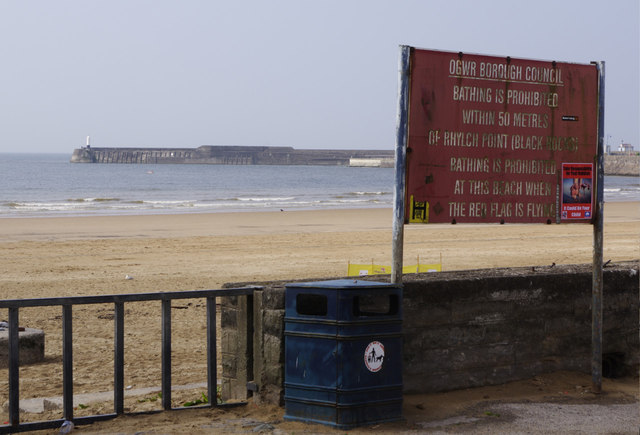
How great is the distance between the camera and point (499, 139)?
6.95m

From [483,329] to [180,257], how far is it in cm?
1412

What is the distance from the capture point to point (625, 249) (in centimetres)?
2153

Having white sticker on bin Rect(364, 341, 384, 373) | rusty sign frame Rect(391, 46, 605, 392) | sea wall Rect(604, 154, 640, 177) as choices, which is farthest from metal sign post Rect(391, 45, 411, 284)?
sea wall Rect(604, 154, 640, 177)

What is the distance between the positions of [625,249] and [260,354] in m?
17.2

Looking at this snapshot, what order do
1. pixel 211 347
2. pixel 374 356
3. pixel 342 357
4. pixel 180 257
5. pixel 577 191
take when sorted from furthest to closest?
pixel 180 257 → pixel 577 191 → pixel 211 347 → pixel 374 356 → pixel 342 357

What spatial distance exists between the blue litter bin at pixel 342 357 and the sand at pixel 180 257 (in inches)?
76.3

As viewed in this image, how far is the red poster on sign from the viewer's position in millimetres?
7191

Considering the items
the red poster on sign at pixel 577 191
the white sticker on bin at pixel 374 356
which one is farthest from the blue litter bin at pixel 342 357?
the red poster on sign at pixel 577 191

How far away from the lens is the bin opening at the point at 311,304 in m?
6.01

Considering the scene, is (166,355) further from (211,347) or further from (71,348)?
(71,348)

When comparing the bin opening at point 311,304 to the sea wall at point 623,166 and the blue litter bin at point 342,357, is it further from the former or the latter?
the sea wall at point 623,166

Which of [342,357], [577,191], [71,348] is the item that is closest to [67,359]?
[71,348]

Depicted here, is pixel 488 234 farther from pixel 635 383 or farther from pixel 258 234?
pixel 635 383

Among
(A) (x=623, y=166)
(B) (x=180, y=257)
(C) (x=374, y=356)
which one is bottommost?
(B) (x=180, y=257)
